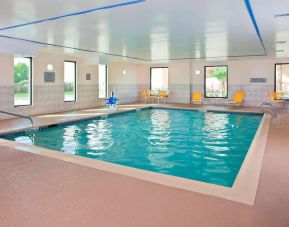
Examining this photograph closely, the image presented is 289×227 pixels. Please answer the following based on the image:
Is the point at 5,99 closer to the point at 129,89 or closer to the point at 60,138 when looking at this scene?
the point at 60,138

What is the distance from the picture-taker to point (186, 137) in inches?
263

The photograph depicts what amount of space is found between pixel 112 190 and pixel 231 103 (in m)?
10.7

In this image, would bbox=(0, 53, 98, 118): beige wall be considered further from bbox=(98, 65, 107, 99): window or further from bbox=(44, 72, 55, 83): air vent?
bbox=(98, 65, 107, 99): window

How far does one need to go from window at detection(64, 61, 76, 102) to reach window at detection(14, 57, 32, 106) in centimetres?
174

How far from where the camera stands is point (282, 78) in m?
12.3

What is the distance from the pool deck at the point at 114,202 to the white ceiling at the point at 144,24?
2.23 meters

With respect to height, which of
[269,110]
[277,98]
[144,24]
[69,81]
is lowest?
[269,110]

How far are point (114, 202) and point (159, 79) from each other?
42.6ft

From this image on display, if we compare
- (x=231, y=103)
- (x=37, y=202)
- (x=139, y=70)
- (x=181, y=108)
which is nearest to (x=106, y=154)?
(x=37, y=202)

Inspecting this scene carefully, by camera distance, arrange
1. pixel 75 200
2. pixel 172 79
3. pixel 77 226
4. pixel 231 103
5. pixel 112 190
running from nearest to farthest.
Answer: pixel 77 226 → pixel 75 200 → pixel 112 190 → pixel 231 103 → pixel 172 79

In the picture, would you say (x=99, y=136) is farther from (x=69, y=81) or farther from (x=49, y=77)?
(x=69, y=81)

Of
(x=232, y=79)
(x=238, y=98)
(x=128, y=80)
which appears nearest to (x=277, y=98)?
(x=238, y=98)

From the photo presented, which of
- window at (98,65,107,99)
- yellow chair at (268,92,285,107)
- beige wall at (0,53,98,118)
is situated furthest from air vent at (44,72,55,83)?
yellow chair at (268,92,285,107)

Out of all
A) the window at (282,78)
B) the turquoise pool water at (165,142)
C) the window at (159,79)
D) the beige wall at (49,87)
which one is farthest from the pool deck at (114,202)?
the window at (159,79)
